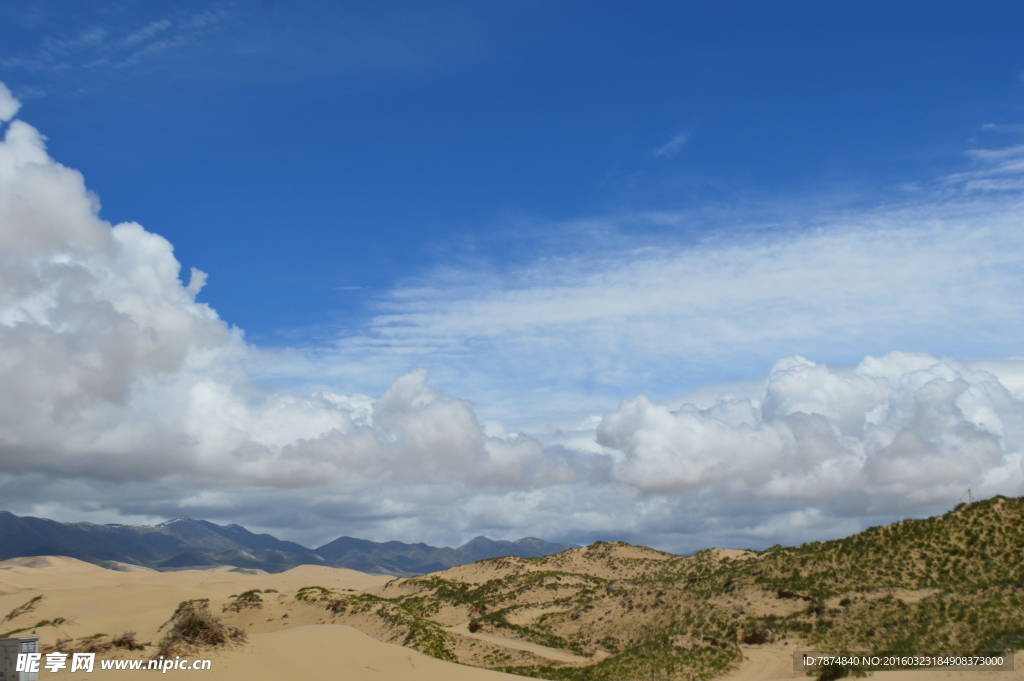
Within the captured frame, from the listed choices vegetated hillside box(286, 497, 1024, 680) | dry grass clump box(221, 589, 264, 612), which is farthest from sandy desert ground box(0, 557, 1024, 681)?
vegetated hillside box(286, 497, 1024, 680)

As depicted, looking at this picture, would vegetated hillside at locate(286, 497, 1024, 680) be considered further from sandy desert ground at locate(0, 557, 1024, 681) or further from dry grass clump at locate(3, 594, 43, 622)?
dry grass clump at locate(3, 594, 43, 622)

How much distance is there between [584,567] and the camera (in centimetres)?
7706

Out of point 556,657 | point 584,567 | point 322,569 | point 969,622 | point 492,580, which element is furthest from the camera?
point 322,569

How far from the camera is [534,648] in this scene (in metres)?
44.2

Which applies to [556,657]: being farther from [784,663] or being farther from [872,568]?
[872,568]

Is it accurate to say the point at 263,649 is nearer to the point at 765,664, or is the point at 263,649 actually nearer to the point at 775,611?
the point at 765,664

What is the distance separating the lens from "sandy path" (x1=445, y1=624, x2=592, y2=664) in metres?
41.1

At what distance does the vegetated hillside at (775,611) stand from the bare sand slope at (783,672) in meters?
0.80

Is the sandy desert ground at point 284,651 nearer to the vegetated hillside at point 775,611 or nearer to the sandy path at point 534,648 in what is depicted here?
the sandy path at point 534,648

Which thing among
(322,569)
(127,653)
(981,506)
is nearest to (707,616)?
(981,506)

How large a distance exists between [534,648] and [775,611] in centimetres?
1514

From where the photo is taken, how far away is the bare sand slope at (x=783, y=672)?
21453mm

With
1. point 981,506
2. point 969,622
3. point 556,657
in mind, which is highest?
point 981,506

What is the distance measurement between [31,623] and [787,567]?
52906 millimetres
